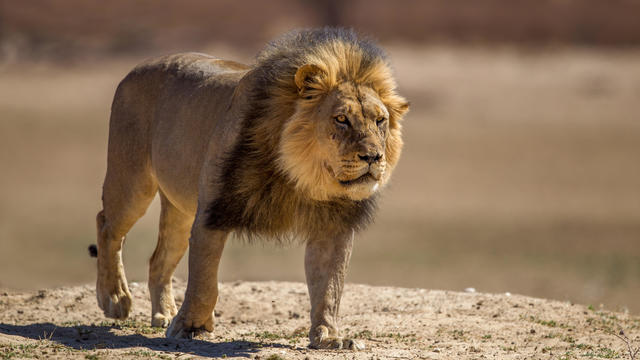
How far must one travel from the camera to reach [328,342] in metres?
6.66

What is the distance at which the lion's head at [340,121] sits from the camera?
20.1 ft

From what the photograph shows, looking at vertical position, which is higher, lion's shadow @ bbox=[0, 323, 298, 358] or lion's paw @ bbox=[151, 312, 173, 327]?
lion's paw @ bbox=[151, 312, 173, 327]

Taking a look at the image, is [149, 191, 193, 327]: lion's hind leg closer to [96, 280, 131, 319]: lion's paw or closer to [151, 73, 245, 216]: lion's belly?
[96, 280, 131, 319]: lion's paw

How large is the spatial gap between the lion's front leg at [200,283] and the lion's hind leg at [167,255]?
1487 mm

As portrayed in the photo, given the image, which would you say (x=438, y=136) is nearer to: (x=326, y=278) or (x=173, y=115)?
(x=173, y=115)

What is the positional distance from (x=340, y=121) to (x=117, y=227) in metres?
2.76

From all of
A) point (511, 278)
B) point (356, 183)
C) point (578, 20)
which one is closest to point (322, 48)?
point (356, 183)

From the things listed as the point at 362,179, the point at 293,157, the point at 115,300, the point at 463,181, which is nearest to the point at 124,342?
the point at 115,300

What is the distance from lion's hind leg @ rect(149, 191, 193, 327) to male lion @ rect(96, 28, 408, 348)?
0.87 meters

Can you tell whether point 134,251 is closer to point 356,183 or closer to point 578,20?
point 356,183

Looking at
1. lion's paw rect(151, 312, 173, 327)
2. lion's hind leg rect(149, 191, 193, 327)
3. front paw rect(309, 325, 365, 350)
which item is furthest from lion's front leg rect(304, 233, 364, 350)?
lion's hind leg rect(149, 191, 193, 327)

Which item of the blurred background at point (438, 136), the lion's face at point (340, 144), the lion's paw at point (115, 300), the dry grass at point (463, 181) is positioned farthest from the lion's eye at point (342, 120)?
the dry grass at point (463, 181)

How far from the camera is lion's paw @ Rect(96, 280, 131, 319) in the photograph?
815cm

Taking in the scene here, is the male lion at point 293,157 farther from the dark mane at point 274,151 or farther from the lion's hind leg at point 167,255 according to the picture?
the lion's hind leg at point 167,255
